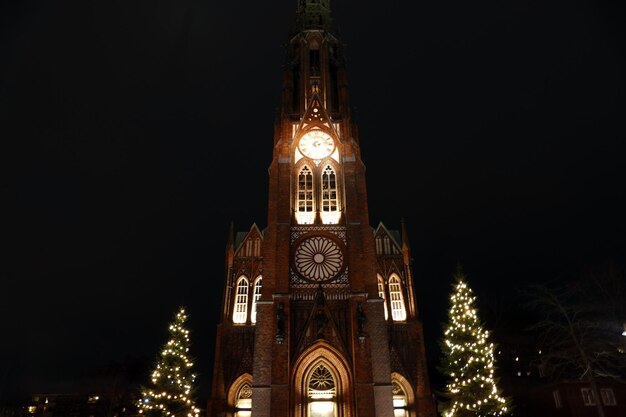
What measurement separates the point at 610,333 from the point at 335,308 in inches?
639

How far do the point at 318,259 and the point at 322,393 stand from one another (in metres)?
9.21

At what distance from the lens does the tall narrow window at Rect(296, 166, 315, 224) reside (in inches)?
1427

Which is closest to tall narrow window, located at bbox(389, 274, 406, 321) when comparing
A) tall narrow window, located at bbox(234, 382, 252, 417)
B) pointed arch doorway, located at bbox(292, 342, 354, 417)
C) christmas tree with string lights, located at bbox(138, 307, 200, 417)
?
pointed arch doorway, located at bbox(292, 342, 354, 417)

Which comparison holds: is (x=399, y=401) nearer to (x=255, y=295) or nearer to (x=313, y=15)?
(x=255, y=295)

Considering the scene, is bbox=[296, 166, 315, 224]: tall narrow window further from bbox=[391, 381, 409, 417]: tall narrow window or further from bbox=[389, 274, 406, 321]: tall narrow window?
bbox=[391, 381, 409, 417]: tall narrow window

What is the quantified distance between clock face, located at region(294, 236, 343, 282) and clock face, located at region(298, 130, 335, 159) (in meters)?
7.91

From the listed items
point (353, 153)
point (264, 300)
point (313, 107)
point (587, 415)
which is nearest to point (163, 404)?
point (264, 300)

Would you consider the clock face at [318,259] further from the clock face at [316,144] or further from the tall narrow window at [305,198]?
the clock face at [316,144]

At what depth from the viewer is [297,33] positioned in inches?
1858

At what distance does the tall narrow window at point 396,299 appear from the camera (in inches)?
1453

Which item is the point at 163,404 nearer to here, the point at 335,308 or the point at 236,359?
the point at 236,359

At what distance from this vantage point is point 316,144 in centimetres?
3906

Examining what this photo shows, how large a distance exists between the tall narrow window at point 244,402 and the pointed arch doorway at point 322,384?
6.31m

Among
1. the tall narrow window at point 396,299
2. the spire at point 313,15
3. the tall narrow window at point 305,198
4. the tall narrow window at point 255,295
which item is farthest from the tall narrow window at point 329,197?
the spire at point 313,15
